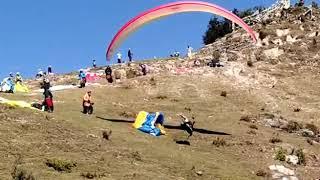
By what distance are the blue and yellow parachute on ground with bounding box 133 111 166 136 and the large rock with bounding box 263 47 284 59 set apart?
1519 inches

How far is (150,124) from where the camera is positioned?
46.3 m

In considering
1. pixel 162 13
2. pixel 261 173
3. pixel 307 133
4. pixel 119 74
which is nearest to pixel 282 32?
pixel 119 74

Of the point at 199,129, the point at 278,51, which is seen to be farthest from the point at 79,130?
the point at 278,51

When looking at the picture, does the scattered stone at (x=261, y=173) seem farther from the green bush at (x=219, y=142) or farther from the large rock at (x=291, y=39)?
the large rock at (x=291, y=39)

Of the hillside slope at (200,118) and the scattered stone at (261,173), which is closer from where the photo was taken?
the hillside slope at (200,118)

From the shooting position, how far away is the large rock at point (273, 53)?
83125 millimetres

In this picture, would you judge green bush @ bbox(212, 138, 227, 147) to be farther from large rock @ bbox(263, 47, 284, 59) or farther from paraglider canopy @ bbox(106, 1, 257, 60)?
large rock @ bbox(263, 47, 284, 59)

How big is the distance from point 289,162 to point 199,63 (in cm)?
3617

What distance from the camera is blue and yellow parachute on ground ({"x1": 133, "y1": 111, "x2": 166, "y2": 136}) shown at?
45.6 metres

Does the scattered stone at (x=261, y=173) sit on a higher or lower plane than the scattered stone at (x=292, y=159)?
lower

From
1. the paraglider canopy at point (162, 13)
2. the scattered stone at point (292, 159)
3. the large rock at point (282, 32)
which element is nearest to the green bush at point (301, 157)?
the scattered stone at point (292, 159)

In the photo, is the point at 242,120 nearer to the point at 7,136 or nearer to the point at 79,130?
the point at 79,130

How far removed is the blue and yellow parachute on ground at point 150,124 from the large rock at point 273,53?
1519 inches

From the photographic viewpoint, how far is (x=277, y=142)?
158 ft
